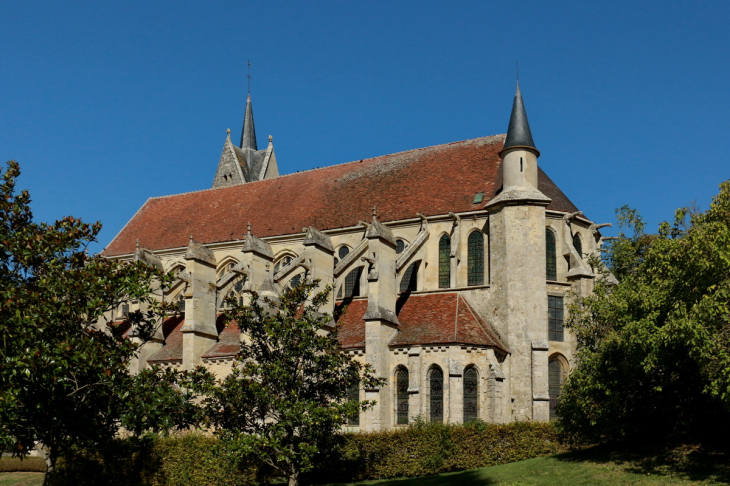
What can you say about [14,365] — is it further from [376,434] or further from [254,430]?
[376,434]

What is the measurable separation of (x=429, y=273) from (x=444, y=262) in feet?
2.79

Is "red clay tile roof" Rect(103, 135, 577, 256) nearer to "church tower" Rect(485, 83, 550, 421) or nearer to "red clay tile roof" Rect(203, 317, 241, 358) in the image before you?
"church tower" Rect(485, 83, 550, 421)

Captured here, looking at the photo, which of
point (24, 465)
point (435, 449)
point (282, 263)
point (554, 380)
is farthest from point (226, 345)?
point (554, 380)

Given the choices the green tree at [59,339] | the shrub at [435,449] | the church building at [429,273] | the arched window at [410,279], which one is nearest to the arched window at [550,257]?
the church building at [429,273]

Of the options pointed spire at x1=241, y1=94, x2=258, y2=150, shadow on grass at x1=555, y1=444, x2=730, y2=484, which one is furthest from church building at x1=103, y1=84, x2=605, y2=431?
pointed spire at x1=241, y1=94, x2=258, y2=150

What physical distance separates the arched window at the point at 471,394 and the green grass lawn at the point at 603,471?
3.98 meters

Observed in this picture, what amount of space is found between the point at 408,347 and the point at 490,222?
7.00 meters

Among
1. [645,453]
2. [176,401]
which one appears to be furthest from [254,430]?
[645,453]

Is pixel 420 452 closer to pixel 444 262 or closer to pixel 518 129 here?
pixel 444 262

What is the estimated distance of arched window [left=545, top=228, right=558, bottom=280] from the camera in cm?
3388

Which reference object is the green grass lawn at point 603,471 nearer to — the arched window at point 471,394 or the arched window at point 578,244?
the arched window at point 471,394

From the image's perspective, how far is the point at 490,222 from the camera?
33938 mm

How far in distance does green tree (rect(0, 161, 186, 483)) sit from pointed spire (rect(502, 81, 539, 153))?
19704 millimetres

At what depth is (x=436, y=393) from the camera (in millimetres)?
30219
